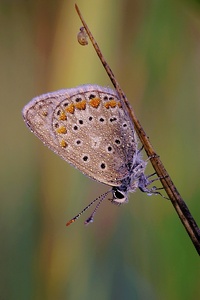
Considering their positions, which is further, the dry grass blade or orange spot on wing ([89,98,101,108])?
orange spot on wing ([89,98,101,108])

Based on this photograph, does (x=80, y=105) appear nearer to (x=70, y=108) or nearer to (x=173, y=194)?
(x=70, y=108)

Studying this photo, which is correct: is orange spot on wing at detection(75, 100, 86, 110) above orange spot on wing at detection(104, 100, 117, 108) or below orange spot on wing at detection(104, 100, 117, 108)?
above

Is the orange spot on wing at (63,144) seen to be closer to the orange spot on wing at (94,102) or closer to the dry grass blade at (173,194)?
the orange spot on wing at (94,102)

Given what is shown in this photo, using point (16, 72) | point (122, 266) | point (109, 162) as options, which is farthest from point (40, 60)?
point (122, 266)

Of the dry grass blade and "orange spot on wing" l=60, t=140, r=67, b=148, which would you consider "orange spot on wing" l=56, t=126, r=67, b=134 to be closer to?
"orange spot on wing" l=60, t=140, r=67, b=148

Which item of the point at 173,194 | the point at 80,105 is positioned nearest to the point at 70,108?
the point at 80,105

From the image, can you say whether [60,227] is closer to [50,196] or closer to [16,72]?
[50,196]

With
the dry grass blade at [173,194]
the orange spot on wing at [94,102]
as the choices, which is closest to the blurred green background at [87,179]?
the orange spot on wing at [94,102]

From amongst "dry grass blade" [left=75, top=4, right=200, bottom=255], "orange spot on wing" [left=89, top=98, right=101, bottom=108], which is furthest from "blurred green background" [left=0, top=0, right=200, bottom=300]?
"dry grass blade" [left=75, top=4, right=200, bottom=255]
